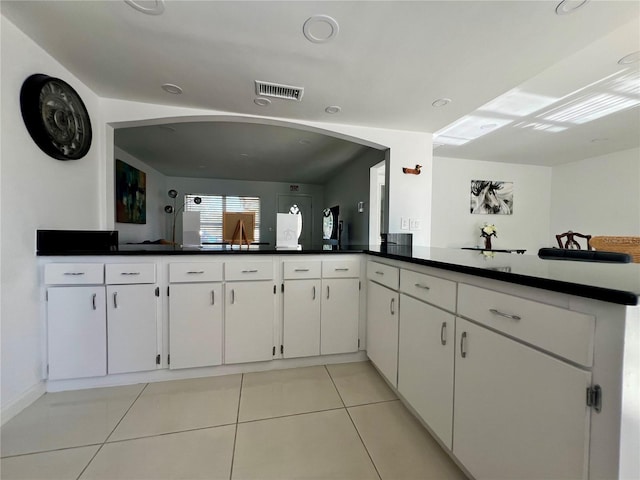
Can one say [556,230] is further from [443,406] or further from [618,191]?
[443,406]

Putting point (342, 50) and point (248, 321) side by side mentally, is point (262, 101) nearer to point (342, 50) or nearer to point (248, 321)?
point (342, 50)

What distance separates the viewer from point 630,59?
6.67ft

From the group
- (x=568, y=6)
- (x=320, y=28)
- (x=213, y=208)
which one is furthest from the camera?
(x=213, y=208)

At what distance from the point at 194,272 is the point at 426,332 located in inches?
62.9

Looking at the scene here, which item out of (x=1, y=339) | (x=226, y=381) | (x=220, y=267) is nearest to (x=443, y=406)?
(x=226, y=381)

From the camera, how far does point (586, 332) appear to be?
2.23 ft

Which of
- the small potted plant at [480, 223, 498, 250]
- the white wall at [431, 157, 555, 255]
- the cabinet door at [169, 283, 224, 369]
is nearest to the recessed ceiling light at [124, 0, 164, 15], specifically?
the cabinet door at [169, 283, 224, 369]

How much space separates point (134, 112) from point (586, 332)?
3205 mm

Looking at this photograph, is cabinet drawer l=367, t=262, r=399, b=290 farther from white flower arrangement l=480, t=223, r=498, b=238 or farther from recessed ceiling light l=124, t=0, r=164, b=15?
white flower arrangement l=480, t=223, r=498, b=238

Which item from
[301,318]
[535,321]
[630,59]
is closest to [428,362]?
[535,321]

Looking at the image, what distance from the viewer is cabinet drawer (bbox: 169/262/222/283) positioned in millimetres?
1821

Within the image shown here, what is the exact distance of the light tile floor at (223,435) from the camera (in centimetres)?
116

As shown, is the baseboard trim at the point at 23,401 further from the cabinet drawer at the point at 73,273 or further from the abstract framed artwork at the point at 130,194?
the abstract framed artwork at the point at 130,194

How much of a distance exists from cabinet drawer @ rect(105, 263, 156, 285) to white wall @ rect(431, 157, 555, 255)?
4.82m
